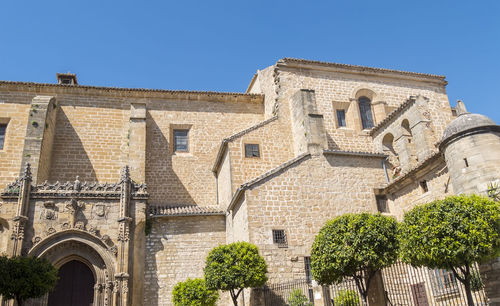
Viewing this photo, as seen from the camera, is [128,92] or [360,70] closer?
[128,92]

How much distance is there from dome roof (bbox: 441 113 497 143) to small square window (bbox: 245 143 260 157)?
764 cm

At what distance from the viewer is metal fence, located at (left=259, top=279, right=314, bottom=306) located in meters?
12.4

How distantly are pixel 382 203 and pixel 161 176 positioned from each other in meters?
9.31

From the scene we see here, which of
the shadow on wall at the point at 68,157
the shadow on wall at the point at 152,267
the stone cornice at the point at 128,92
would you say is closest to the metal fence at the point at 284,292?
the shadow on wall at the point at 152,267

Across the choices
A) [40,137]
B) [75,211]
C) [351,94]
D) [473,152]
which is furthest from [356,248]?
[40,137]

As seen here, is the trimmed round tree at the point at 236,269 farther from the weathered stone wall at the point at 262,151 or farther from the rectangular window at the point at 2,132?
the rectangular window at the point at 2,132

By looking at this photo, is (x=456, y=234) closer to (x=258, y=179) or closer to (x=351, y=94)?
(x=258, y=179)

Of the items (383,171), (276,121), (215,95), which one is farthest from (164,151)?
(383,171)

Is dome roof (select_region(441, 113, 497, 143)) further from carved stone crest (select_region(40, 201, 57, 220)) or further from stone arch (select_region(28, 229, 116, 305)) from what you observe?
carved stone crest (select_region(40, 201, 57, 220))

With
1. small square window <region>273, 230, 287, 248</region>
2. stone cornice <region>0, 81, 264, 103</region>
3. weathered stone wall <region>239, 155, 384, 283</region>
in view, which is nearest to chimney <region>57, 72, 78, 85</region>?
stone cornice <region>0, 81, 264, 103</region>

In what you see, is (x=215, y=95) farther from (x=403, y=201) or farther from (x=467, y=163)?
(x=467, y=163)

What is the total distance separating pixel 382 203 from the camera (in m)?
15.6

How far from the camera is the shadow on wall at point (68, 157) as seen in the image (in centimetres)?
1794

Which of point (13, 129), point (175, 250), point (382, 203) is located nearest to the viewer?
point (175, 250)
